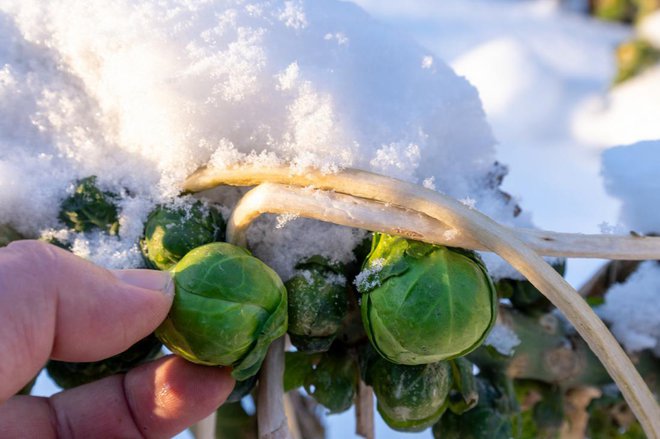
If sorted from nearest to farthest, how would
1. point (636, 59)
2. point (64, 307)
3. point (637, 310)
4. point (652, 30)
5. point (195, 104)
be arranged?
1. point (64, 307)
2. point (195, 104)
3. point (637, 310)
4. point (636, 59)
5. point (652, 30)

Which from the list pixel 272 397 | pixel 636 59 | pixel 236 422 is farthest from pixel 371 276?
pixel 636 59

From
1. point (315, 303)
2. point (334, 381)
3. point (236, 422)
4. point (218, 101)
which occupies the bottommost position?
point (236, 422)

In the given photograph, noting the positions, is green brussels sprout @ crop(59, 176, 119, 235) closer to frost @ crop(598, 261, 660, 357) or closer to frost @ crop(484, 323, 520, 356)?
frost @ crop(484, 323, 520, 356)

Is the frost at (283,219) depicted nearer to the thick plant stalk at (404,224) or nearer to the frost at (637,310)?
the thick plant stalk at (404,224)

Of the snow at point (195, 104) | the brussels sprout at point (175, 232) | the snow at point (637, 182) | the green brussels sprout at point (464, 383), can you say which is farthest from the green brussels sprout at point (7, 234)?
the snow at point (637, 182)

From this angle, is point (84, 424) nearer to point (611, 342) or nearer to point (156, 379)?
point (156, 379)

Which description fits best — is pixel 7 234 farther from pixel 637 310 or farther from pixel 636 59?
pixel 636 59

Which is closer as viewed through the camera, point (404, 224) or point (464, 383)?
point (404, 224)
